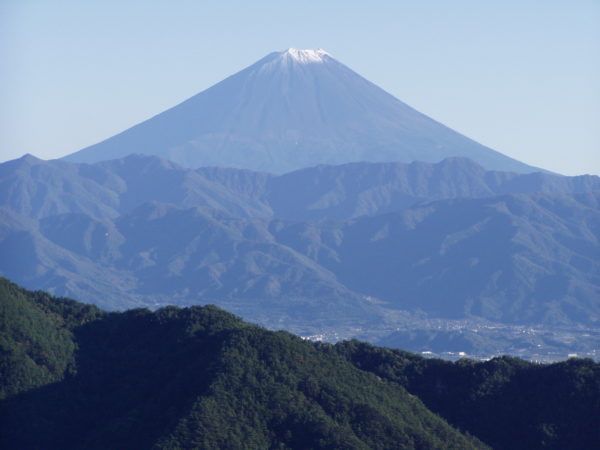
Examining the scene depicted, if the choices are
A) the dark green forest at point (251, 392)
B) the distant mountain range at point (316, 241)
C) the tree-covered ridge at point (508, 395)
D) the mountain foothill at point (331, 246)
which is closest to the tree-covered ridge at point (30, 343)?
the dark green forest at point (251, 392)

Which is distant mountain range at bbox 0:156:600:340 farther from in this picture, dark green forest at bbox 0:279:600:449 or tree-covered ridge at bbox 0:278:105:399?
dark green forest at bbox 0:279:600:449

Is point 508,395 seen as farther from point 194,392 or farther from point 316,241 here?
point 316,241

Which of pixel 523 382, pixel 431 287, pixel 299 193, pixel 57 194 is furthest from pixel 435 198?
pixel 523 382

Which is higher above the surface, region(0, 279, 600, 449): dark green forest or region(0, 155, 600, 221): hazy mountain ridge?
region(0, 155, 600, 221): hazy mountain ridge

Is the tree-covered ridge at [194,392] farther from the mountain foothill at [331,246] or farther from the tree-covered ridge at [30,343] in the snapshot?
the mountain foothill at [331,246]

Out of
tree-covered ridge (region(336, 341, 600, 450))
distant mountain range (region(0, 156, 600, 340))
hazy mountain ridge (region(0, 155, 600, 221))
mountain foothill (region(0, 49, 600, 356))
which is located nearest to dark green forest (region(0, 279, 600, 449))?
tree-covered ridge (region(336, 341, 600, 450))
